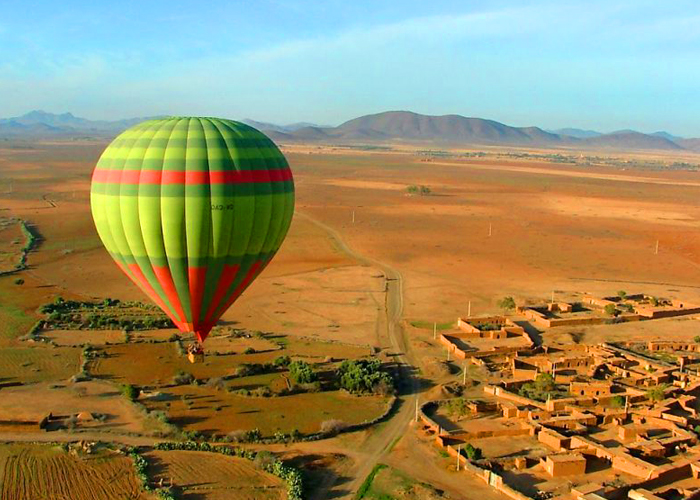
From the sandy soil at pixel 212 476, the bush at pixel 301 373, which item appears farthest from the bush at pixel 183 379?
the sandy soil at pixel 212 476

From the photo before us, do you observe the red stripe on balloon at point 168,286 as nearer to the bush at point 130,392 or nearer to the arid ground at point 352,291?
the arid ground at point 352,291

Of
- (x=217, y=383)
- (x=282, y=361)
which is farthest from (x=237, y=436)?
(x=282, y=361)

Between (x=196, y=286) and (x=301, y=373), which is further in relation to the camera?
(x=301, y=373)

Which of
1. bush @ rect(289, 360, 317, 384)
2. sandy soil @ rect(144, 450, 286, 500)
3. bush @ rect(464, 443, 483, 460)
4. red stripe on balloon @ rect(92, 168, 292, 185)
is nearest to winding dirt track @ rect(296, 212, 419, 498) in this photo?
sandy soil @ rect(144, 450, 286, 500)

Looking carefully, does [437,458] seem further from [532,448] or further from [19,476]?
[19,476]

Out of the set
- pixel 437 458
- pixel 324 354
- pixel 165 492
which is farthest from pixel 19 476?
pixel 324 354

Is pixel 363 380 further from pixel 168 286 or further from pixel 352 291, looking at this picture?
pixel 352 291
